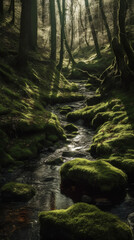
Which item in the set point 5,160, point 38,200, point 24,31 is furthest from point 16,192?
point 24,31

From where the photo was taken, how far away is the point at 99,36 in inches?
1901

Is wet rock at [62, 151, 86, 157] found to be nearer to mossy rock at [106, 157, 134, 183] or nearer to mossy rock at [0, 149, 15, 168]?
mossy rock at [106, 157, 134, 183]

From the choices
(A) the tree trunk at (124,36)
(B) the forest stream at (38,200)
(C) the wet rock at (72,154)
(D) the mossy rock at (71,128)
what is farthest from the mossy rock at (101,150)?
(A) the tree trunk at (124,36)

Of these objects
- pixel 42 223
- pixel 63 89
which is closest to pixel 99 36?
pixel 63 89

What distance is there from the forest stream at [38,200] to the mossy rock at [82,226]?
40 cm

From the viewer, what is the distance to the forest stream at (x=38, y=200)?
4960 millimetres

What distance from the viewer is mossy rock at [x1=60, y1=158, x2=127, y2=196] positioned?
6359 millimetres

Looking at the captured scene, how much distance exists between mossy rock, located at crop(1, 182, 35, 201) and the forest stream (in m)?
0.16

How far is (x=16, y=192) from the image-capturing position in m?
6.21

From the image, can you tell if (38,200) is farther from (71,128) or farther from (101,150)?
(71,128)

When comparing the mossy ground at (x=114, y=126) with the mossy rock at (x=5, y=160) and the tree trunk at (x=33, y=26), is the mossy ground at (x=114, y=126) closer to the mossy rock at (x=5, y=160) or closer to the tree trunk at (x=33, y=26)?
the mossy rock at (x=5, y=160)

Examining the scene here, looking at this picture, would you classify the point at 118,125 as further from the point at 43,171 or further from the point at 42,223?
the point at 42,223

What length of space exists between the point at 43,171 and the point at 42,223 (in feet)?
11.0

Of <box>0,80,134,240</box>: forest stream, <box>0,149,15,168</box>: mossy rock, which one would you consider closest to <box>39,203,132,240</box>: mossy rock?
<box>0,80,134,240</box>: forest stream
